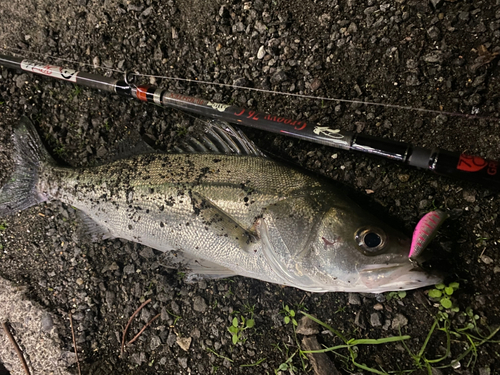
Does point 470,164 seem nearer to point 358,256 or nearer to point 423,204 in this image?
point 423,204

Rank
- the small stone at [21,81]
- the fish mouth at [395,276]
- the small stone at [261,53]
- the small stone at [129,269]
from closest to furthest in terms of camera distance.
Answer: the fish mouth at [395,276] < the small stone at [261,53] < the small stone at [129,269] < the small stone at [21,81]

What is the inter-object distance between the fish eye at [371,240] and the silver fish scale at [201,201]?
0.87ft

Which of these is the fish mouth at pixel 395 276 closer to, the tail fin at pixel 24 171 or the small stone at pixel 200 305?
the small stone at pixel 200 305

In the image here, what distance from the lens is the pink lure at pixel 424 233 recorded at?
5.02 feet

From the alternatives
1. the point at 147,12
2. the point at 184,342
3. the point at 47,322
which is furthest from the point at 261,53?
the point at 47,322

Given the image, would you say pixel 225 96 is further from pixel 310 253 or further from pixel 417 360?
pixel 417 360

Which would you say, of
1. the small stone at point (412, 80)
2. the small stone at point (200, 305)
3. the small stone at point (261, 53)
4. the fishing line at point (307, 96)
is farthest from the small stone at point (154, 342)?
the small stone at point (412, 80)

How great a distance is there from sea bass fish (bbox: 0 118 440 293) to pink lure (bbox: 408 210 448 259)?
4 centimetres

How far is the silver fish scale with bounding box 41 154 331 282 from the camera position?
178 centimetres

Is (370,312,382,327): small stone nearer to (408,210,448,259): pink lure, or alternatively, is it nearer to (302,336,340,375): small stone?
(302,336,340,375): small stone

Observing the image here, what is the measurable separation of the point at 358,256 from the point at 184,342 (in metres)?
1.44

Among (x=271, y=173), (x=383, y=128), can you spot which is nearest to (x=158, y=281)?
(x=271, y=173)

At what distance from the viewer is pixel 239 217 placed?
71.2 inches

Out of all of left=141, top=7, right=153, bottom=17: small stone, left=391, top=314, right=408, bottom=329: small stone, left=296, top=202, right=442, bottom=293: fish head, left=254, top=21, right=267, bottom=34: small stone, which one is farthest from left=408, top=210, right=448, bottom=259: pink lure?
left=141, top=7, right=153, bottom=17: small stone
